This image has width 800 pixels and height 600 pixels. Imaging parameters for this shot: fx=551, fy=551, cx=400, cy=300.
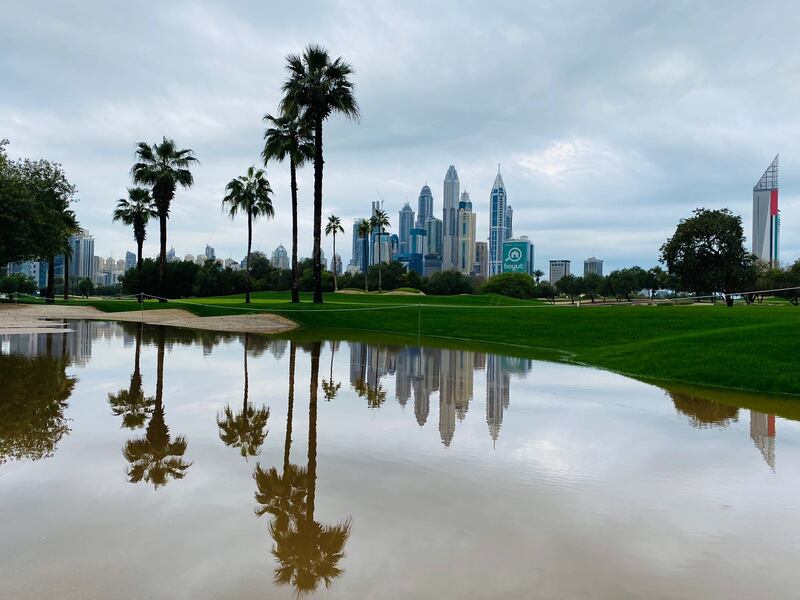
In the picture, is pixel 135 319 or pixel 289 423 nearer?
pixel 289 423

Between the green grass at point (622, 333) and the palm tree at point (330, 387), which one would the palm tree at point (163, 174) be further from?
the palm tree at point (330, 387)

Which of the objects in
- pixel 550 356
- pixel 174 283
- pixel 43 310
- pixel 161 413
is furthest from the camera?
pixel 174 283

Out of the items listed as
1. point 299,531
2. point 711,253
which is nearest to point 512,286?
point 711,253

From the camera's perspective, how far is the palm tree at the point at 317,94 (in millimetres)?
31859

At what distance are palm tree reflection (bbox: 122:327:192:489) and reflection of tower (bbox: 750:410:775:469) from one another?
6.72 metres

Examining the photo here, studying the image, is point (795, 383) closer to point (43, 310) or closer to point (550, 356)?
point (550, 356)

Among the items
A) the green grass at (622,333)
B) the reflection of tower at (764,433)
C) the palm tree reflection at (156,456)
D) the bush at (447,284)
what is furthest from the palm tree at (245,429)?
the bush at (447,284)

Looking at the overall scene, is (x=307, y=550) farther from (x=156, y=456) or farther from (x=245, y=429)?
(x=245, y=429)

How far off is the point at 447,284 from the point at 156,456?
103333 millimetres

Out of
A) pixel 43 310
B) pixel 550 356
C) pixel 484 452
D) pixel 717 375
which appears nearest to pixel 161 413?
pixel 484 452

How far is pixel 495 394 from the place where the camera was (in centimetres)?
1078

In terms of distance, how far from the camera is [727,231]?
40.1m

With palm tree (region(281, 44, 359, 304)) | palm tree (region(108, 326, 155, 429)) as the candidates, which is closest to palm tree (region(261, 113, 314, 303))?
palm tree (region(281, 44, 359, 304))

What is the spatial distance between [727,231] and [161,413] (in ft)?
139
